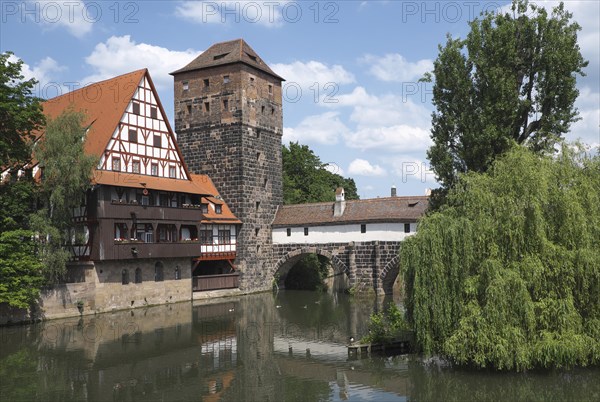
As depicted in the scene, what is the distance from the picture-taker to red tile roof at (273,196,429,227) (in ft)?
139

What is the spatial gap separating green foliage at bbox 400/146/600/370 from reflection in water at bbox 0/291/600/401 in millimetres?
941

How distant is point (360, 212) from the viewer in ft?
147

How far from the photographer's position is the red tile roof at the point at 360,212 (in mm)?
42469

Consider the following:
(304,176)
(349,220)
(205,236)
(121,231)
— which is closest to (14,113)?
(121,231)

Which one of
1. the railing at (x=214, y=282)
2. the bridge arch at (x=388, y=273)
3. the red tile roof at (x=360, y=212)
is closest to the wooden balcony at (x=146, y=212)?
the railing at (x=214, y=282)

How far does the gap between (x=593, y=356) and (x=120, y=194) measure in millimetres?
26304

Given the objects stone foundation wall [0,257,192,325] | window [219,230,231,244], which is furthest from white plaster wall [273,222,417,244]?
stone foundation wall [0,257,192,325]

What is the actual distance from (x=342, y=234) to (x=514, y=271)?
27272mm

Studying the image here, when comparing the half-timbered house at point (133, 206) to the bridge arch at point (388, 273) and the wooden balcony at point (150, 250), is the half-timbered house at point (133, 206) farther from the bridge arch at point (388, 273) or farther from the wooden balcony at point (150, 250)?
the bridge arch at point (388, 273)

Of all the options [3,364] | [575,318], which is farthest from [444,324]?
[3,364]

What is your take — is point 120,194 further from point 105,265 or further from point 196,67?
point 196,67

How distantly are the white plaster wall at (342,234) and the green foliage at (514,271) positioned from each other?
21.4 m

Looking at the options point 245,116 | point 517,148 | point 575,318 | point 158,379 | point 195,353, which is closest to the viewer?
point 575,318

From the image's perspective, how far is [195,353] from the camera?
23219 millimetres
